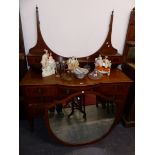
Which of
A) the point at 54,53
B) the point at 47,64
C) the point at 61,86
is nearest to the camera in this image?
the point at 61,86

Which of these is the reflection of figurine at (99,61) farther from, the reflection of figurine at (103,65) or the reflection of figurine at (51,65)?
the reflection of figurine at (51,65)

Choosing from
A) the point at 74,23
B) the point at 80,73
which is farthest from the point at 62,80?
the point at 74,23

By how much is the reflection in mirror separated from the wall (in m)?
0.54

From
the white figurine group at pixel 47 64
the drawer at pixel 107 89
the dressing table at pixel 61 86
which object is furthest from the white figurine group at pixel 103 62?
the white figurine group at pixel 47 64

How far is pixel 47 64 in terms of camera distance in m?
1.61

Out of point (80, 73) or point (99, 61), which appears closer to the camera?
point (80, 73)

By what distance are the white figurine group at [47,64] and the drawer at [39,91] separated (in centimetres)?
17

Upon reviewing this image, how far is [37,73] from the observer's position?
5.64ft

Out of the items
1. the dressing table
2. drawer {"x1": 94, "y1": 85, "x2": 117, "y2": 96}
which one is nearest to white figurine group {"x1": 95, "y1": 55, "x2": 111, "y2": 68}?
the dressing table

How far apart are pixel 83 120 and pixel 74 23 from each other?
98cm

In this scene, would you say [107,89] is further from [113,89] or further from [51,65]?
[51,65]

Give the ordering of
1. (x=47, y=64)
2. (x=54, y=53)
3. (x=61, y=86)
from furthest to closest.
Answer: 1. (x=54, y=53)
2. (x=47, y=64)
3. (x=61, y=86)
